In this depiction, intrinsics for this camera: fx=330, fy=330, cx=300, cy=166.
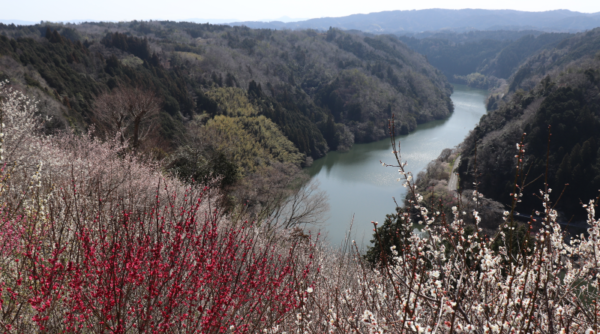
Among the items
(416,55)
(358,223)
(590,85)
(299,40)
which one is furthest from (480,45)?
(358,223)

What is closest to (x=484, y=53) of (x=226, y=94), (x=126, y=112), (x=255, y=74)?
(x=255, y=74)

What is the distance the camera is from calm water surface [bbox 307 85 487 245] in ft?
76.2

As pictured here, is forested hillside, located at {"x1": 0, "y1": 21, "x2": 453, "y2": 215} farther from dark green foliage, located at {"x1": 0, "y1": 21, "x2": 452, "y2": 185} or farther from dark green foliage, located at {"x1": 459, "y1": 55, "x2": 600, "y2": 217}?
dark green foliage, located at {"x1": 459, "y1": 55, "x2": 600, "y2": 217}

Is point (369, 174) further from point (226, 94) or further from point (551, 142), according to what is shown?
point (226, 94)

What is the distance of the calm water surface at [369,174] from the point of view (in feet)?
76.2

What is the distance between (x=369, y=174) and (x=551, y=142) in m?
15.5

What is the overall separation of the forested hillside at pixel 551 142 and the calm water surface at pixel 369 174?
6.96 m

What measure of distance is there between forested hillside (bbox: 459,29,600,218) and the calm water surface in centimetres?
696

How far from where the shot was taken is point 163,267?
2.84m

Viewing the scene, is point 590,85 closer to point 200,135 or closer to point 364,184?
point 364,184

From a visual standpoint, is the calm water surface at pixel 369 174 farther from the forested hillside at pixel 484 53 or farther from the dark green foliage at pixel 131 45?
the forested hillside at pixel 484 53

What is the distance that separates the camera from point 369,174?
114ft

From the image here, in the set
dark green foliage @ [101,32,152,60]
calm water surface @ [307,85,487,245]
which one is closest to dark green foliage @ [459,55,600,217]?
calm water surface @ [307,85,487,245]

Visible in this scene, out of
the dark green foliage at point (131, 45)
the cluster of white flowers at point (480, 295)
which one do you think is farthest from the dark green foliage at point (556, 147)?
the dark green foliage at point (131, 45)
